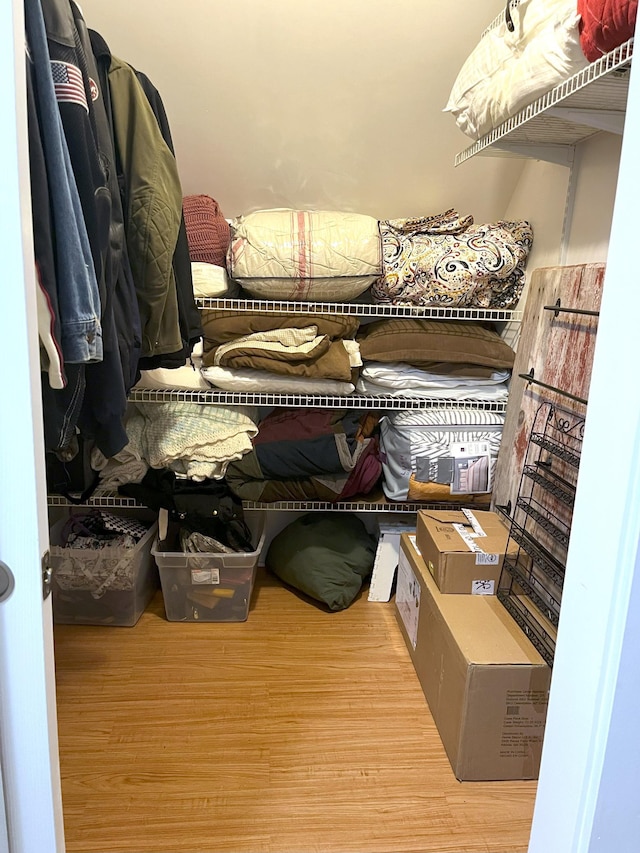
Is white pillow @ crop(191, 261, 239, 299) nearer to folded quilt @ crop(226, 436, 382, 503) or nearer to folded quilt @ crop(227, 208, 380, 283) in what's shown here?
folded quilt @ crop(227, 208, 380, 283)

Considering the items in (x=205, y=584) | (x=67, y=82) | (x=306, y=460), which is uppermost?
(x=67, y=82)

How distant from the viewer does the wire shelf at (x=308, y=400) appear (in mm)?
2225

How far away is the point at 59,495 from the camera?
2258 mm

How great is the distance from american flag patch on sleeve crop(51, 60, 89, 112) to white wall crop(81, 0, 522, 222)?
3.21 ft

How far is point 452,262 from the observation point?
2.18 metres

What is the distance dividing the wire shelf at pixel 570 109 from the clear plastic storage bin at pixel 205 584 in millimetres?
1554

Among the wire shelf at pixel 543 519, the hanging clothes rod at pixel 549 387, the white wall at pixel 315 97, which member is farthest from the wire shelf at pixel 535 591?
the white wall at pixel 315 97

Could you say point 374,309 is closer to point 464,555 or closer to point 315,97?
point 315,97

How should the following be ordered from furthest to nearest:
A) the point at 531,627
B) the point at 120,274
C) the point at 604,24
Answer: the point at 531,627
the point at 120,274
the point at 604,24

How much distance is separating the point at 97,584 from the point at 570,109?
199 cm

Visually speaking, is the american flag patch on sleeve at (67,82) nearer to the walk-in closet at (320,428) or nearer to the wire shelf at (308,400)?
the walk-in closet at (320,428)

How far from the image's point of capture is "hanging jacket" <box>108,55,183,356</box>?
4.91ft

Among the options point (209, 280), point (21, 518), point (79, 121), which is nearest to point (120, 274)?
point (79, 121)

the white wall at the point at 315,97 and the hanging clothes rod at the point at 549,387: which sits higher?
the white wall at the point at 315,97
